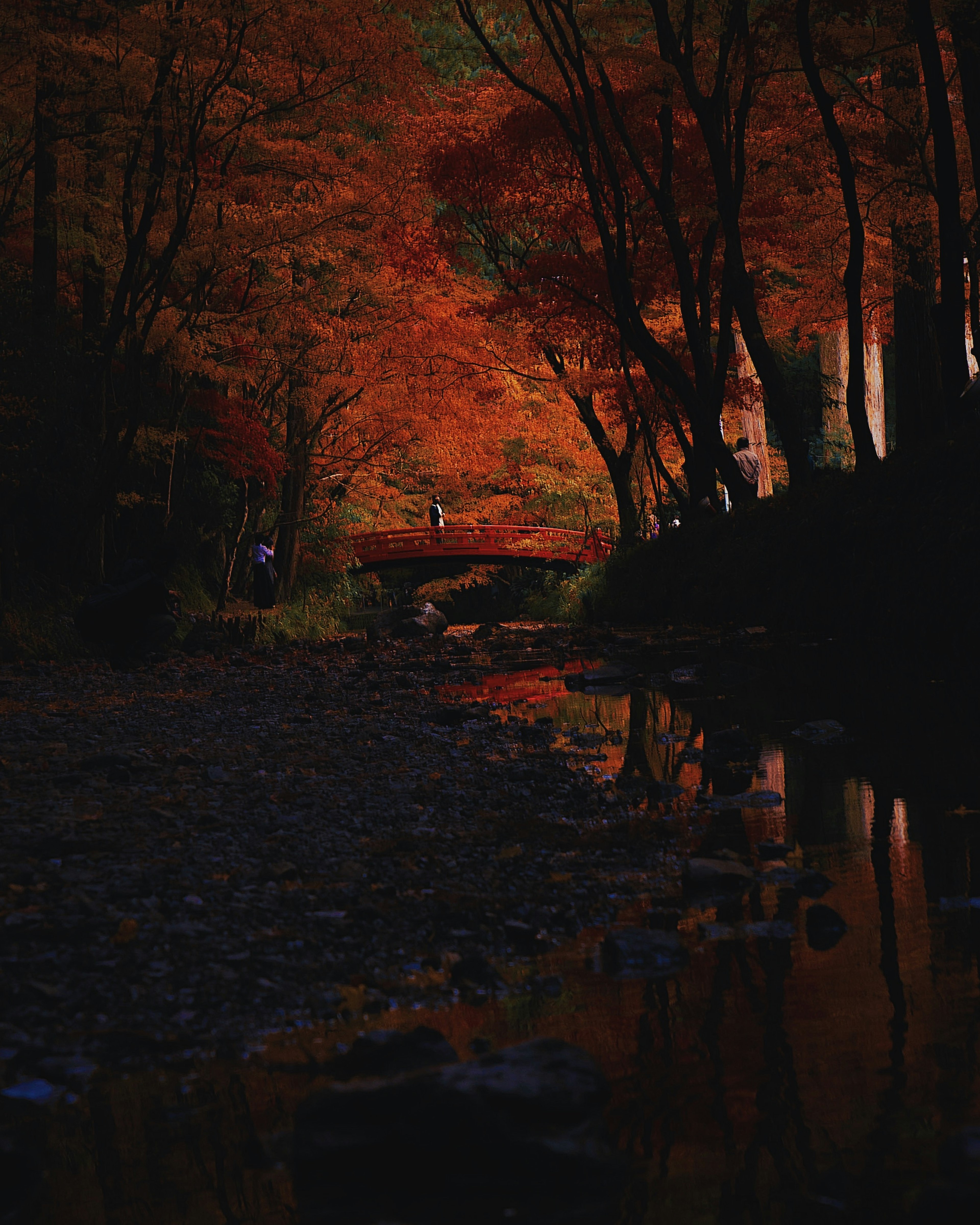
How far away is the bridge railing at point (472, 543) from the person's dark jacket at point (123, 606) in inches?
543

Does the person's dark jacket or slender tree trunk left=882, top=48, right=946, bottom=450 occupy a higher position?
slender tree trunk left=882, top=48, right=946, bottom=450

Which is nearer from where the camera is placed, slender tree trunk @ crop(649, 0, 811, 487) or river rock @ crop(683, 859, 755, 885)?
river rock @ crop(683, 859, 755, 885)

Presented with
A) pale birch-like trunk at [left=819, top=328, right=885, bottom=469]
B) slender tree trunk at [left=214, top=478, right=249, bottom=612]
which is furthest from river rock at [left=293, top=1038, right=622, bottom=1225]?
pale birch-like trunk at [left=819, top=328, right=885, bottom=469]

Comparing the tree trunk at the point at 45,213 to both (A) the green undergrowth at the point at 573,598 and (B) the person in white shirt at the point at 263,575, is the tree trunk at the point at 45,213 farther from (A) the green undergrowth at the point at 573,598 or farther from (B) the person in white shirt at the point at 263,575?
(A) the green undergrowth at the point at 573,598

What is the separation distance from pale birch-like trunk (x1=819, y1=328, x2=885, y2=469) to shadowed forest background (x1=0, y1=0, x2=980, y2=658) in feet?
8.55

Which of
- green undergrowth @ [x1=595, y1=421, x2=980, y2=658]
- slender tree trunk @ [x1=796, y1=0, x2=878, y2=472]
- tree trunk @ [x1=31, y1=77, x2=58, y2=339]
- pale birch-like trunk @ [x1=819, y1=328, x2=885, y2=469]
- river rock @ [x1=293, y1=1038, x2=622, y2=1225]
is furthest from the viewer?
pale birch-like trunk @ [x1=819, y1=328, x2=885, y2=469]

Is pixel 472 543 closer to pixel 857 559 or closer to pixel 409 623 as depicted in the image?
pixel 409 623

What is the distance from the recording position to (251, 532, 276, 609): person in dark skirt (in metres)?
20.5

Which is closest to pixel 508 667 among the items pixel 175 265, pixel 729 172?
pixel 729 172

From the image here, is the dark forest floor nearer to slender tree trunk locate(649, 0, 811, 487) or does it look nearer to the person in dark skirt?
slender tree trunk locate(649, 0, 811, 487)

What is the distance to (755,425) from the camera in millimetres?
22688

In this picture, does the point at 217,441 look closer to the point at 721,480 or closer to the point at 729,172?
the point at 721,480

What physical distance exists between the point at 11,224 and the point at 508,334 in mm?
8602

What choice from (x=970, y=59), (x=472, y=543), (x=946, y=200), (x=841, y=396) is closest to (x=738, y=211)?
(x=970, y=59)
